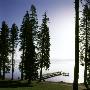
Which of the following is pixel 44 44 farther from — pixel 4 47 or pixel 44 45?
pixel 4 47

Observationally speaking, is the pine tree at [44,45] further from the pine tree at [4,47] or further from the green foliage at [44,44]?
the pine tree at [4,47]

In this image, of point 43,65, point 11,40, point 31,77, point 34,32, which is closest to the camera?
point 31,77

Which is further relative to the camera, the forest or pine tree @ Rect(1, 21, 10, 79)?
pine tree @ Rect(1, 21, 10, 79)

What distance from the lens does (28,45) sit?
54625mm

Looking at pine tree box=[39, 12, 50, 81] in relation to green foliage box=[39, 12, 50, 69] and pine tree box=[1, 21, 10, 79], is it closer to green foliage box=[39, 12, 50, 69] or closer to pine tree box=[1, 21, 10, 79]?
green foliage box=[39, 12, 50, 69]

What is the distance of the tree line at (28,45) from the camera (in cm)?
5441

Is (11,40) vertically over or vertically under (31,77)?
over

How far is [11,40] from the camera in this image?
72562 mm

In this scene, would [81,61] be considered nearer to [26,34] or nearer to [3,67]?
[26,34]

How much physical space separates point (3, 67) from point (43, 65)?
1186 centimetres


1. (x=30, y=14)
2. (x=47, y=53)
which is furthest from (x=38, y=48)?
(x=30, y=14)

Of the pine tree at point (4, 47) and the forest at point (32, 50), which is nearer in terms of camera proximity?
the forest at point (32, 50)

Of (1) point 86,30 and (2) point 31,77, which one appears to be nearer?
(1) point 86,30

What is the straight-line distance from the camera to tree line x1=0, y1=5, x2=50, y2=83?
5441 cm
